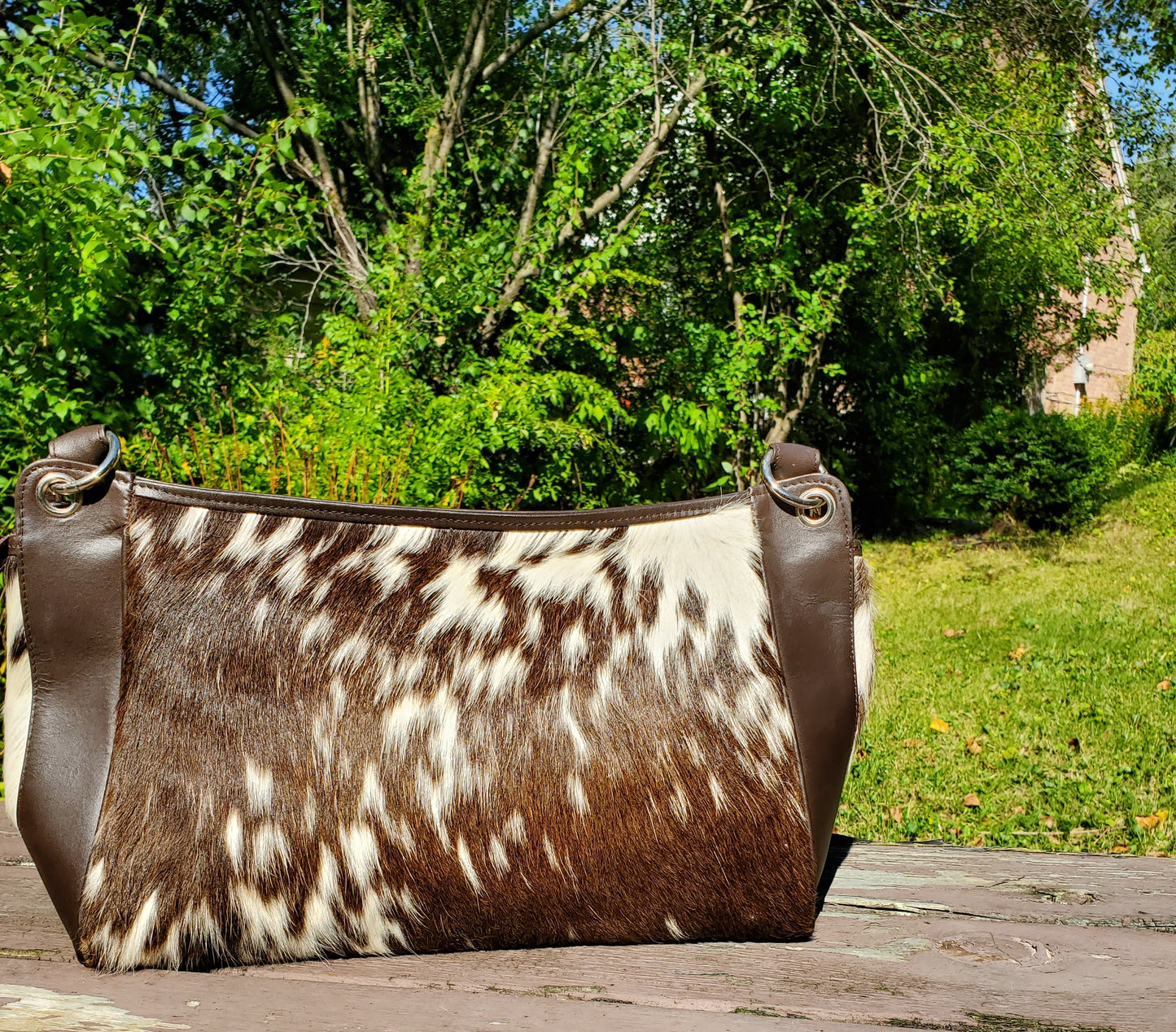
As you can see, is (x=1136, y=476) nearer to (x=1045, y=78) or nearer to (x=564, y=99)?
(x=1045, y=78)

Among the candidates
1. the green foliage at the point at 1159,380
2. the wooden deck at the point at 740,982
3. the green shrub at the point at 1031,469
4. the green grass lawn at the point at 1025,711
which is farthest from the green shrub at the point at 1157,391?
the wooden deck at the point at 740,982

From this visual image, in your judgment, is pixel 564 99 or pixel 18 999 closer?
pixel 18 999

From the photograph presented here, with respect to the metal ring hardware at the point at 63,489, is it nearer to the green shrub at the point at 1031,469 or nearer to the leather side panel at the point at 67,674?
the leather side panel at the point at 67,674

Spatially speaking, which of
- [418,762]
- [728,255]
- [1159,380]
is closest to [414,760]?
[418,762]

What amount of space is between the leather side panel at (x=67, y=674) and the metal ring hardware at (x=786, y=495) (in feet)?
2.36

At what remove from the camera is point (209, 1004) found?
923mm

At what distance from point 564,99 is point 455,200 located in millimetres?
1131

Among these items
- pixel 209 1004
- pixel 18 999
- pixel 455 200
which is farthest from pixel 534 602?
pixel 455 200

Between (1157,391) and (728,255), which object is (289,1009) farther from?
(1157,391)

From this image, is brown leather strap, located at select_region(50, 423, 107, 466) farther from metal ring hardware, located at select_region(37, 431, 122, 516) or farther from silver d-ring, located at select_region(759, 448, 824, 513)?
silver d-ring, located at select_region(759, 448, 824, 513)

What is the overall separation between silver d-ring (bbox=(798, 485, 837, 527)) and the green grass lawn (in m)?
2.19

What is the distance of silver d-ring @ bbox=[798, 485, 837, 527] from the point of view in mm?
1085

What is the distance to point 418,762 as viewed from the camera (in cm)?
104

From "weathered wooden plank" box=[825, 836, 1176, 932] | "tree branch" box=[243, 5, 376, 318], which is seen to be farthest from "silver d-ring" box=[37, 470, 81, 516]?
"tree branch" box=[243, 5, 376, 318]
